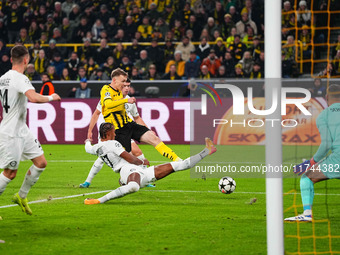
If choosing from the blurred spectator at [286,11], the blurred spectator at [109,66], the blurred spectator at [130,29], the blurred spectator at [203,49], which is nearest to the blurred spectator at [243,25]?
the blurred spectator at [286,11]

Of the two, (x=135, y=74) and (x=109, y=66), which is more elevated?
(x=109, y=66)

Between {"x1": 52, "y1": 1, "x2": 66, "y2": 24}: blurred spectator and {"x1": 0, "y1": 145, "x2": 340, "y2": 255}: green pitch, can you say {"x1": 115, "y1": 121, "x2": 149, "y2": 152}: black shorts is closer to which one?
{"x1": 0, "y1": 145, "x2": 340, "y2": 255}: green pitch

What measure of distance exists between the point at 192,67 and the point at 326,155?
13.6 metres

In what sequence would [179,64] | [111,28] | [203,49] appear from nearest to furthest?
[179,64]
[203,49]
[111,28]

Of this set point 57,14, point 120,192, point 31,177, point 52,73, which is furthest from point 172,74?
point 31,177

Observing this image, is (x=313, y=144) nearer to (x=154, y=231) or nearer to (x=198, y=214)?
(x=198, y=214)

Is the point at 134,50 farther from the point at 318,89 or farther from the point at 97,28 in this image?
the point at 318,89

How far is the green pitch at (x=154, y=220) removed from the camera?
6840 mm

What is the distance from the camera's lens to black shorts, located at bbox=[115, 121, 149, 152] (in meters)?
11.9

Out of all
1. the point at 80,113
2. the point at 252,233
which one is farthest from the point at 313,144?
the point at 252,233

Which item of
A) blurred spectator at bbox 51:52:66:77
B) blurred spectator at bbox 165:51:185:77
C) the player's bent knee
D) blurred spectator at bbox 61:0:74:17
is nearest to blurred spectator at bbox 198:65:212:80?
blurred spectator at bbox 165:51:185:77

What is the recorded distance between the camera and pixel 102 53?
23.1 m

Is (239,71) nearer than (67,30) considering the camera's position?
Yes

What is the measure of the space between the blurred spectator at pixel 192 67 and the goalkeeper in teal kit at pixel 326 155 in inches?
523
